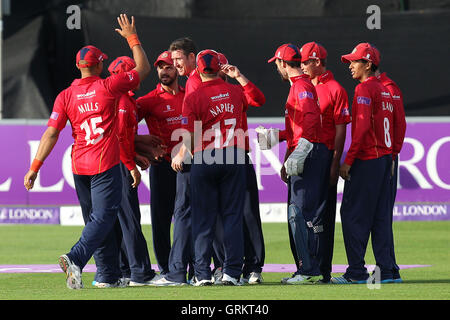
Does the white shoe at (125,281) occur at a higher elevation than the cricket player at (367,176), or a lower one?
lower

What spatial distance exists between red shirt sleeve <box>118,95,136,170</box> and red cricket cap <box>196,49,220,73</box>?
0.85 m

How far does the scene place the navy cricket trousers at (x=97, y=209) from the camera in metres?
8.57

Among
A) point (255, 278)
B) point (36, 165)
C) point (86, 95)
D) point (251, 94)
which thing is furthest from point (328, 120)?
point (36, 165)

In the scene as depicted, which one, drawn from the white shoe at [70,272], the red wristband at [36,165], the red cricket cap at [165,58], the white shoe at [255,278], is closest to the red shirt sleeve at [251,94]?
the red cricket cap at [165,58]

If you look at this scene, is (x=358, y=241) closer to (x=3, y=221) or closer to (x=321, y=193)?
(x=321, y=193)

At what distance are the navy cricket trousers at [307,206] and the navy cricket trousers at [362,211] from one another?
0.28 meters

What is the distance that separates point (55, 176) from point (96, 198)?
24.5 feet

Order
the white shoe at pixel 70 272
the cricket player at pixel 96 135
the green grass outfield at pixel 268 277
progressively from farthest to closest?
1. the cricket player at pixel 96 135
2. the white shoe at pixel 70 272
3. the green grass outfield at pixel 268 277

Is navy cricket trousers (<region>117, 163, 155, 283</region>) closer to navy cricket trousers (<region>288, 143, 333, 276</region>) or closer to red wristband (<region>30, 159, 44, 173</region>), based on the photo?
red wristband (<region>30, 159, 44, 173</region>)

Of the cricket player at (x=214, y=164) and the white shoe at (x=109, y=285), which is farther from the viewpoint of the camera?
the white shoe at (x=109, y=285)

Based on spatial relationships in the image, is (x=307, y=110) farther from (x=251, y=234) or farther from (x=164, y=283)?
(x=164, y=283)

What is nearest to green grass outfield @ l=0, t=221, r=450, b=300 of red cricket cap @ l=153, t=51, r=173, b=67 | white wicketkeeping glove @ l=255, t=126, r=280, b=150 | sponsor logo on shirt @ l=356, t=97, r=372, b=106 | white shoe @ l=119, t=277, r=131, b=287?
white shoe @ l=119, t=277, r=131, b=287

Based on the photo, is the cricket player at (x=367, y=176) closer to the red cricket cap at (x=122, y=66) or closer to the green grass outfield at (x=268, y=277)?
the green grass outfield at (x=268, y=277)

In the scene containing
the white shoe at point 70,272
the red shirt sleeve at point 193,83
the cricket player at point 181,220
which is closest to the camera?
the white shoe at point 70,272
